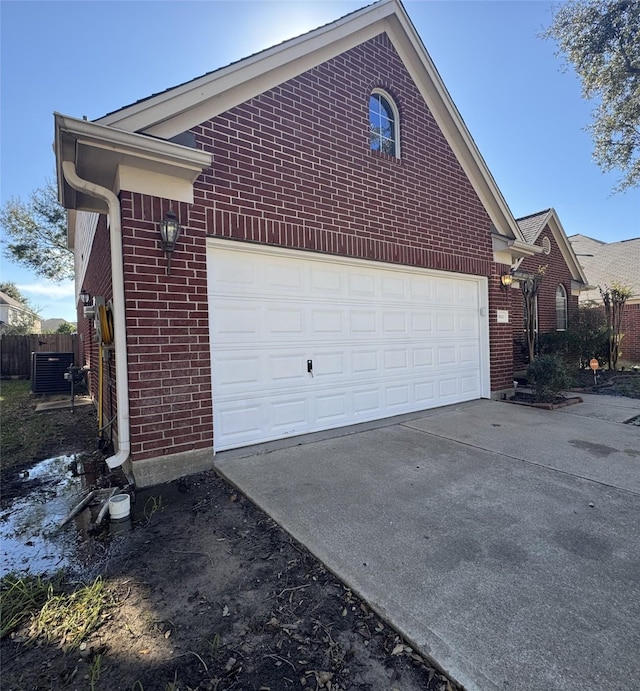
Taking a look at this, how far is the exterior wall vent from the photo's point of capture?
33.7 feet

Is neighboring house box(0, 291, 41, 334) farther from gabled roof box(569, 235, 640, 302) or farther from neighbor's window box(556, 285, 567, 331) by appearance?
gabled roof box(569, 235, 640, 302)

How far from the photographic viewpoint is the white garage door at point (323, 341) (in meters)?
4.42

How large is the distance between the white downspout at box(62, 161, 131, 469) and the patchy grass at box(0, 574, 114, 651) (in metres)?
1.45

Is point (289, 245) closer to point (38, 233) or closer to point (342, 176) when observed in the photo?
point (342, 176)

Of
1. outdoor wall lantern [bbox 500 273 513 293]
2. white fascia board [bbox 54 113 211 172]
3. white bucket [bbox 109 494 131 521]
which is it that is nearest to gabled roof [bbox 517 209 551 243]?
outdoor wall lantern [bbox 500 273 513 293]

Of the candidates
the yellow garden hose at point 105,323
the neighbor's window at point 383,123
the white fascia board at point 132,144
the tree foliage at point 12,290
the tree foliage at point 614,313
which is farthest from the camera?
the tree foliage at point 12,290

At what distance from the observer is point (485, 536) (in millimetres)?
2613

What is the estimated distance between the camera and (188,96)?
3.96 meters

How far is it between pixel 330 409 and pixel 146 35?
593 centimetres

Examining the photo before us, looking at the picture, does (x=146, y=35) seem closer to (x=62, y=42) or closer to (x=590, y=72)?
(x=62, y=42)

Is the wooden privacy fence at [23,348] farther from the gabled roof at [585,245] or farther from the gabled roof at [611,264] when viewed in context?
the gabled roof at [585,245]

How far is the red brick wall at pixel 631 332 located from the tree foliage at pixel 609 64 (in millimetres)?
5330

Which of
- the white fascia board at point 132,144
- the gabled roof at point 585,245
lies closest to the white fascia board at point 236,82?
the white fascia board at point 132,144

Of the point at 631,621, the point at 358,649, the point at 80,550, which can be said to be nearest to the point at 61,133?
the point at 80,550
